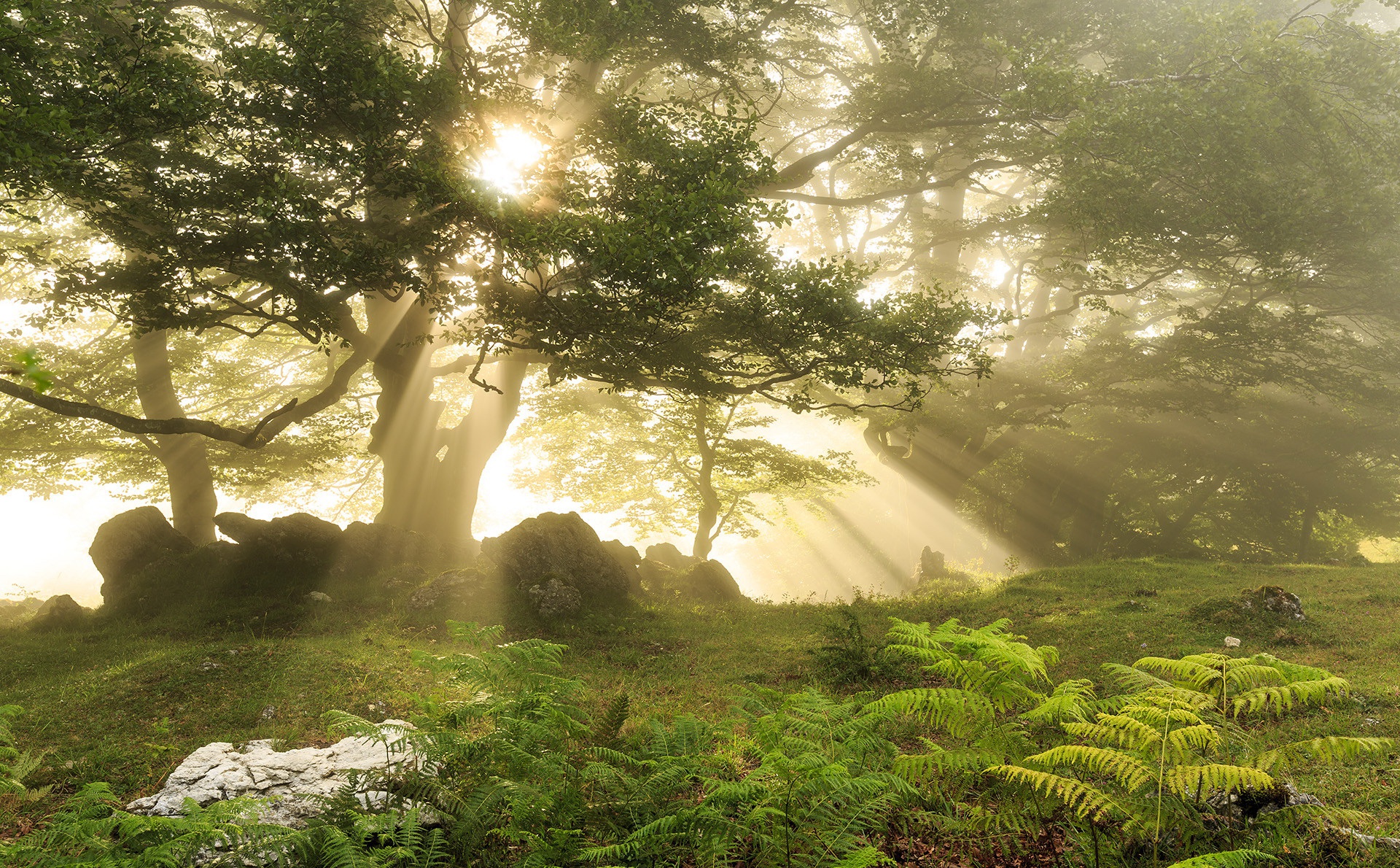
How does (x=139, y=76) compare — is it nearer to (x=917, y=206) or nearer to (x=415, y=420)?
(x=415, y=420)

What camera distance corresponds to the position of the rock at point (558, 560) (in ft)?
47.6

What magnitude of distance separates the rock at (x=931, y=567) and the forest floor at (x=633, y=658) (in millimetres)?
10937

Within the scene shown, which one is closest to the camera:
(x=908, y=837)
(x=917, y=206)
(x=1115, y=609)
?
(x=908, y=837)

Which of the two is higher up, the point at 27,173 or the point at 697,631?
the point at 27,173

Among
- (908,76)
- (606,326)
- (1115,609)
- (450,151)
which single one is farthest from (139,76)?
(1115,609)

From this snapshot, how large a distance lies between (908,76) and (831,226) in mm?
15086

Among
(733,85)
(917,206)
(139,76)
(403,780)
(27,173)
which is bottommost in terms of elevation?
(403,780)

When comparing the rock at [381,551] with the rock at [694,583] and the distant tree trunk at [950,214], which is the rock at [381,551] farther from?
the distant tree trunk at [950,214]

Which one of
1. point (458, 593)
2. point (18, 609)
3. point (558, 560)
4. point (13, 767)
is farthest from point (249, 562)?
point (18, 609)

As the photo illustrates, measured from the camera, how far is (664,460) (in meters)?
24.9

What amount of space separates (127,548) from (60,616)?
200 cm

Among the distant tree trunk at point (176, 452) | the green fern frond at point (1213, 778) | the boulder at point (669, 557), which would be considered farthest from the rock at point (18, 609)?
the green fern frond at point (1213, 778)

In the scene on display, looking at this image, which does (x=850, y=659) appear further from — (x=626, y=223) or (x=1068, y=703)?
(x=626, y=223)

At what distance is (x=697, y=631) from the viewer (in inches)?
543
